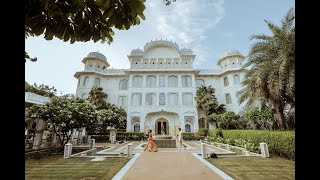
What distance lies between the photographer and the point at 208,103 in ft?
94.0

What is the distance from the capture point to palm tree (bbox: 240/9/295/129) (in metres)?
10.3

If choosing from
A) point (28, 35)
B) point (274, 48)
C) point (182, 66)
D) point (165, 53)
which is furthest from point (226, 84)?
point (28, 35)

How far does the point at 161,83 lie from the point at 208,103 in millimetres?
8405

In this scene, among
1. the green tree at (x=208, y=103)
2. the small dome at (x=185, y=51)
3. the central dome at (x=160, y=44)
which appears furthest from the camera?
the central dome at (x=160, y=44)

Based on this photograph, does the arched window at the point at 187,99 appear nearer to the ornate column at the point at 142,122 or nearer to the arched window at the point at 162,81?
the arched window at the point at 162,81

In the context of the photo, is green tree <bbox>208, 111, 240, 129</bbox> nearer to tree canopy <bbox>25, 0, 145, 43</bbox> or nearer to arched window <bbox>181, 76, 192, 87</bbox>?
arched window <bbox>181, 76, 192, 87</bbox>

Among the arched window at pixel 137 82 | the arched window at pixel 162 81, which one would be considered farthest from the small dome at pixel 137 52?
the arched window at pixel 162 81

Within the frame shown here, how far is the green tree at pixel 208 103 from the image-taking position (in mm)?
28844

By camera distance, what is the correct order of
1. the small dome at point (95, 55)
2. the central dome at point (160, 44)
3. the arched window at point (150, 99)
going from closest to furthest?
the arched window at point (150, 99) → the small dome at point (95, 55) → the central dome at point (160, 44)

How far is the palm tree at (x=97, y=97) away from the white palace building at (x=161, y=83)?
7.11 feet

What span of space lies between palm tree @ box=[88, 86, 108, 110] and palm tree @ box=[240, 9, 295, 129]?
22.9 metres

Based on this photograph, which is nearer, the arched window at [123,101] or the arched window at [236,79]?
the arched window at [236,79]
